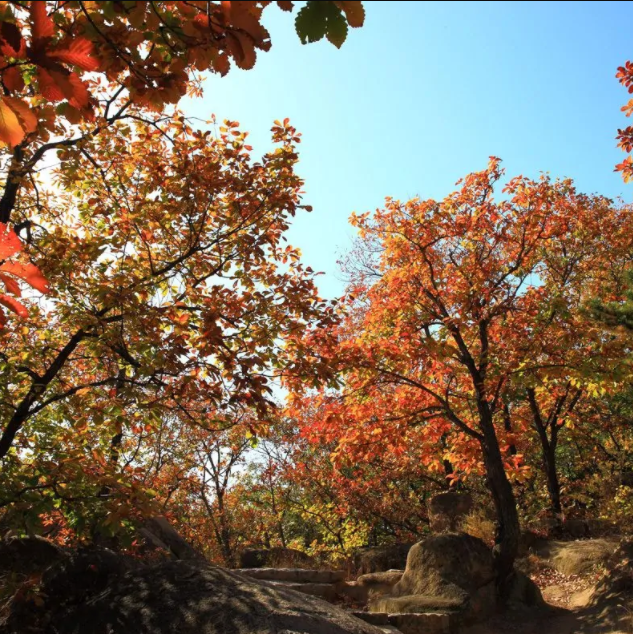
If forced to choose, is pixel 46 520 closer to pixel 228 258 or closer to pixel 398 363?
pixel 228 258

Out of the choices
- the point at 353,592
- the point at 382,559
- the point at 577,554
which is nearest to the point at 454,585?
the point at 353,592

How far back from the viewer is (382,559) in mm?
11828

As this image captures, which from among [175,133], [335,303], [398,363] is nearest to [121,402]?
[335,303]

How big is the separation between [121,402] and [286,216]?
2750mm

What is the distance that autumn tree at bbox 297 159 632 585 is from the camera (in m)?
9.01

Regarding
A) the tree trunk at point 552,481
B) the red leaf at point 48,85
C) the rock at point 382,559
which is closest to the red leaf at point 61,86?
the red leaf at point 48,85

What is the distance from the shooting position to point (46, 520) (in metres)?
6.91

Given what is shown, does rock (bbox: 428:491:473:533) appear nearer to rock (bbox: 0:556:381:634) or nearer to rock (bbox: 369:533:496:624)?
rock (bbox: 369:533:496:624)

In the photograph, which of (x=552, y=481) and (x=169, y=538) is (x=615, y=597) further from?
(x=169, y=538)

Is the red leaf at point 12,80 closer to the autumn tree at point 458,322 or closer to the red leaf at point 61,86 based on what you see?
the red leaf at point 61,86

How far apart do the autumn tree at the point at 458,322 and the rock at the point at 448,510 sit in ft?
7.17

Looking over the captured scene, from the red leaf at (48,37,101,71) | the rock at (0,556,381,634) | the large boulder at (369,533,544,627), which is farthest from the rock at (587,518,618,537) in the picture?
the red leaf at (48,37,101,71)

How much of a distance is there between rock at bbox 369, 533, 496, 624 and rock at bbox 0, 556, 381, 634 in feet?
11.6

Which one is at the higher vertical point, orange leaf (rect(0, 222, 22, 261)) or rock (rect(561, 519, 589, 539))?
orange leaf (rect(0, 222, 22, 261))
